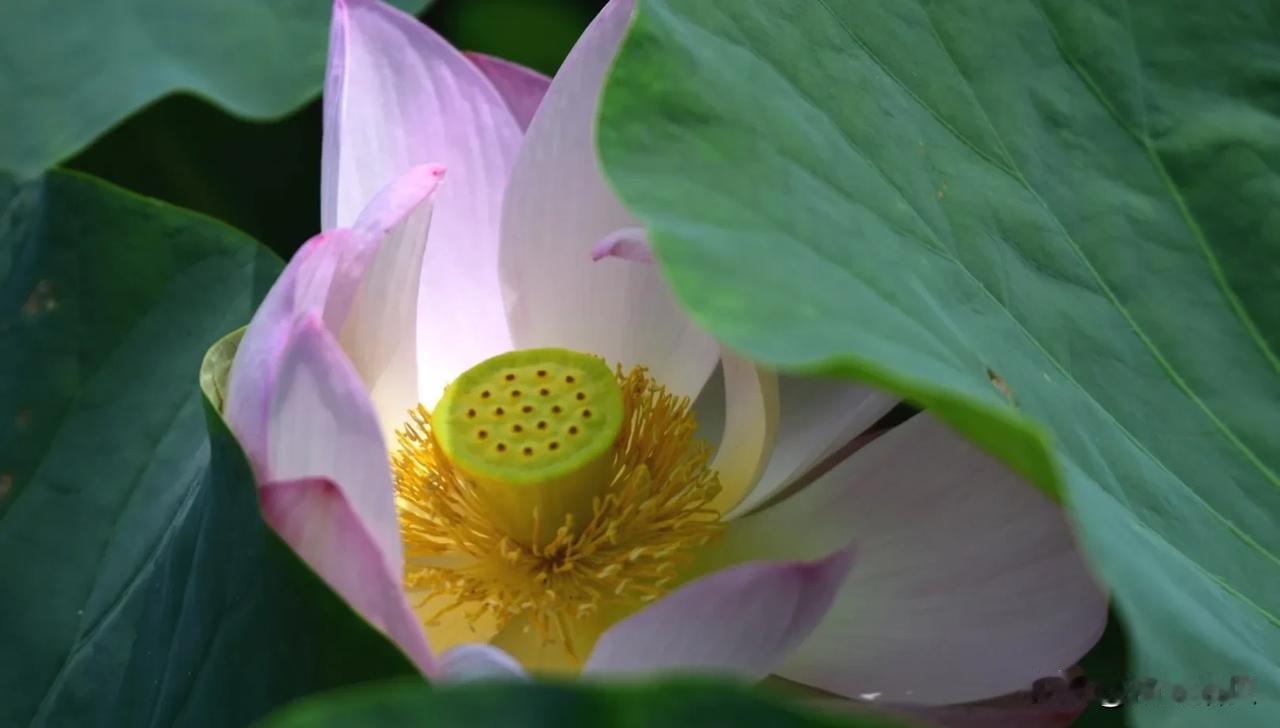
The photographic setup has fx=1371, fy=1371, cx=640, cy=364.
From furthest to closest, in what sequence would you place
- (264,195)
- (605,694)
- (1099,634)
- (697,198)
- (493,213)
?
(264,195) → (493,213) → (1099,634) → (697,198) → (605,694)

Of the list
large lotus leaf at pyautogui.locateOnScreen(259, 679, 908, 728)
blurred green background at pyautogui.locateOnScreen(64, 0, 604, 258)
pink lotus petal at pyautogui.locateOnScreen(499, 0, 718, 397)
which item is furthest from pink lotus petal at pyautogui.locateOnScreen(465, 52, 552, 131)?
large lotus leaf at pyautogui.locateOnScreen(259, 679, 908, 728)

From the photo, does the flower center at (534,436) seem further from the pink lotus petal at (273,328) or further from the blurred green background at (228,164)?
the blurred green background at (228,164)

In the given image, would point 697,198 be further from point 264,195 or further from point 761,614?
point 264,195

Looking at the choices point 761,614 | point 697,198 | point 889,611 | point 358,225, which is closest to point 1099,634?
point 889,611

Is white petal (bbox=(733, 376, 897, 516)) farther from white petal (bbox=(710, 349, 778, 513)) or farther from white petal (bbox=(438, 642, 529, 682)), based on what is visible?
white petal (bbox=(438, 642, 529, 682))

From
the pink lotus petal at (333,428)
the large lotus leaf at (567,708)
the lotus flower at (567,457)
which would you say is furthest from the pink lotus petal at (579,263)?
the large lotus leaf at (567,708)

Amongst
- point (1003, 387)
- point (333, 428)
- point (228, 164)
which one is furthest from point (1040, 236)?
point (228, 164)

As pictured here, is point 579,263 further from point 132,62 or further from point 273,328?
point 132,62
